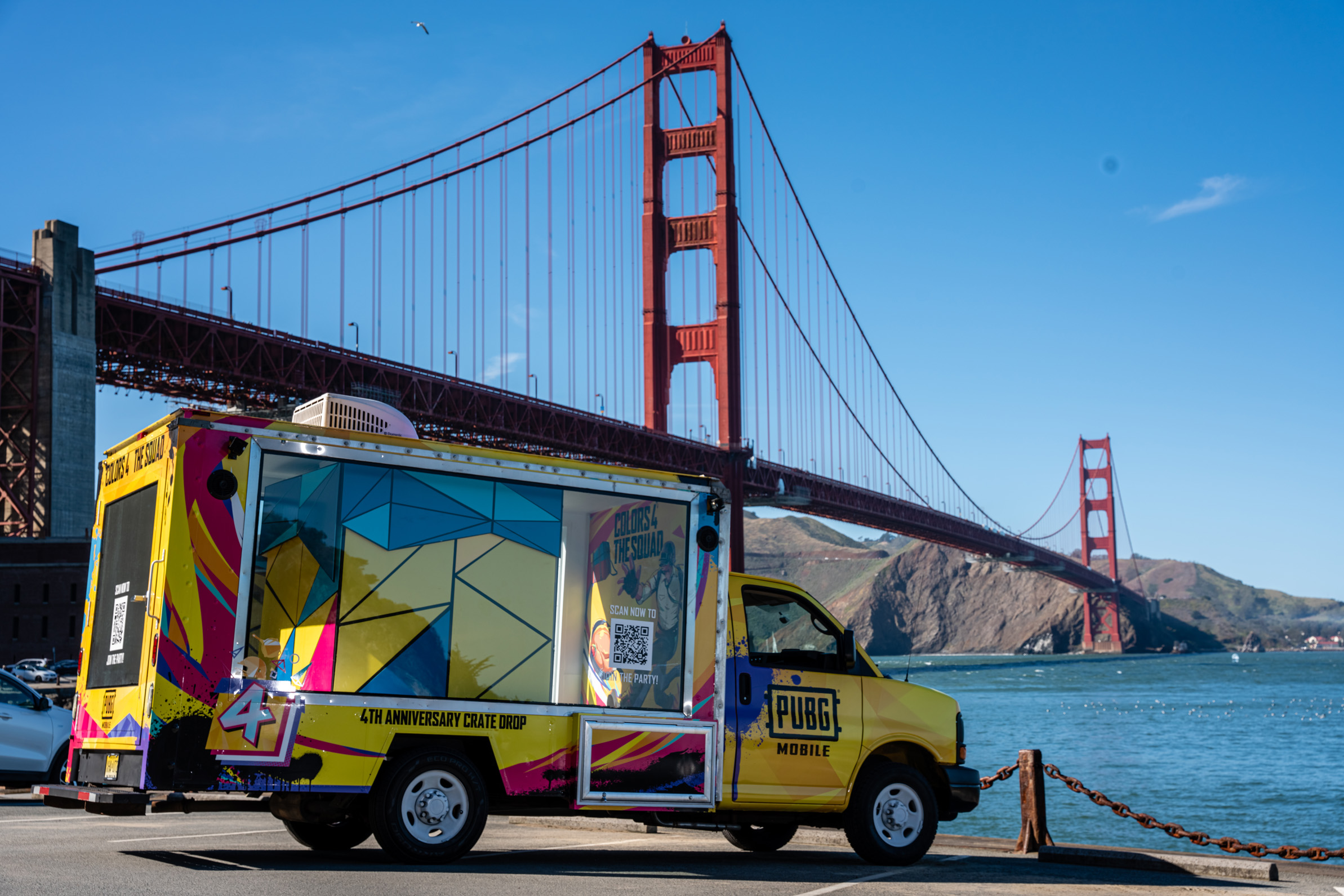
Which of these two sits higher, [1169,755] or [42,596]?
[42,596]

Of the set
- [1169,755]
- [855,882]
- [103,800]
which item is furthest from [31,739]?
[1169,755]

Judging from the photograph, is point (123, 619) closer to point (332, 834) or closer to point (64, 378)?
point (332, 834)

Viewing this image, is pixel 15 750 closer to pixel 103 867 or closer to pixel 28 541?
pixel 103 867

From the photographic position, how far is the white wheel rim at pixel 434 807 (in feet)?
28.1

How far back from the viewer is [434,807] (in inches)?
341

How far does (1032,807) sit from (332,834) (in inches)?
225

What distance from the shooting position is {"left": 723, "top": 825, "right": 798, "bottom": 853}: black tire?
35.7 feet

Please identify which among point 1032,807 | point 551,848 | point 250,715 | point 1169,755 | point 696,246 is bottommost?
point 1169,755

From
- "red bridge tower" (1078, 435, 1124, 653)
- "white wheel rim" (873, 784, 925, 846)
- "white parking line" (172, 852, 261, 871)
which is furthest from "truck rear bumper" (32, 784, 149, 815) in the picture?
"red bridge tower" (1078, 435, 1124, 653)

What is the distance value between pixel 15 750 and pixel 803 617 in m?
8.77

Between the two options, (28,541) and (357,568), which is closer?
(357,568)

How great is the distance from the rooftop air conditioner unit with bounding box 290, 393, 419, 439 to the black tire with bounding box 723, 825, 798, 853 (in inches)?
167

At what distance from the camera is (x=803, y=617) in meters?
9.94

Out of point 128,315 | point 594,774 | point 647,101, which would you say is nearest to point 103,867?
point 594,774
